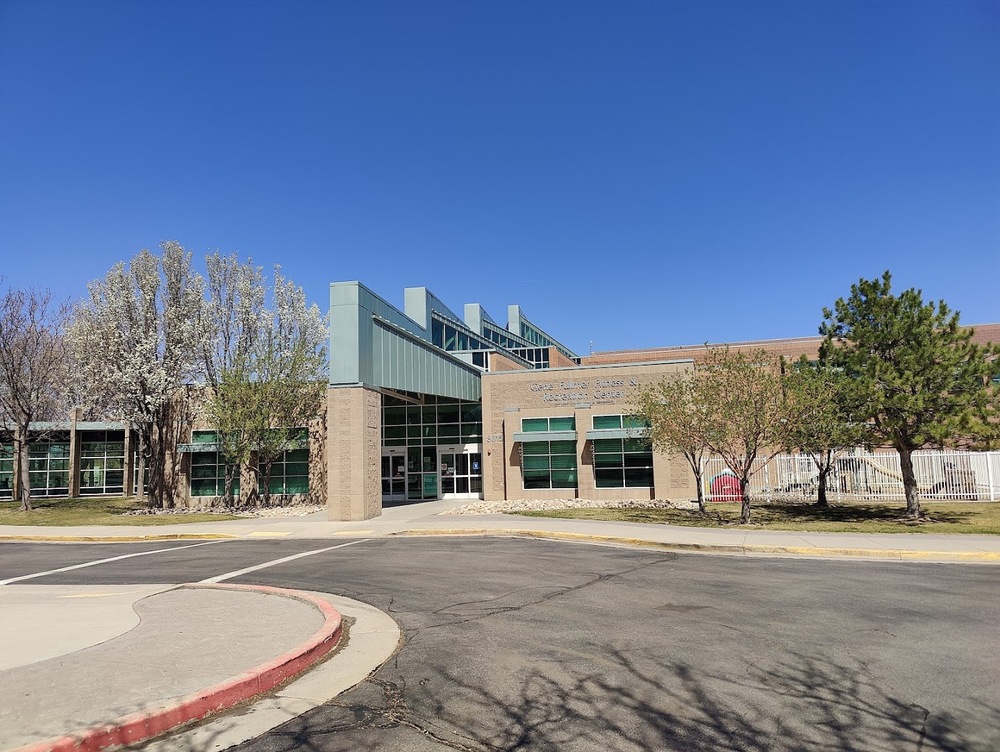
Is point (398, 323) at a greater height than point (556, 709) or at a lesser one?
greater

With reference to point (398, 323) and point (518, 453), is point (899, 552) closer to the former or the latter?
point (518, 453)

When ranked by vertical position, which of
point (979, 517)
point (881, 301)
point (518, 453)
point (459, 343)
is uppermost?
point (459, 343)

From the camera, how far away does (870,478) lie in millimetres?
26375

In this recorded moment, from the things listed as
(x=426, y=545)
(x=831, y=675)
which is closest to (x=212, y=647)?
(x=831, y=675)

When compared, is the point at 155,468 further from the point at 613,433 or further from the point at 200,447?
the point at 613,433

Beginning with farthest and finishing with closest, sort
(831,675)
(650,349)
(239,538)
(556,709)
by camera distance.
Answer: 1. (650,349)
2. (239,538)
3. (831,675)
4. (556,709)

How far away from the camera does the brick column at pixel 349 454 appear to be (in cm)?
2283

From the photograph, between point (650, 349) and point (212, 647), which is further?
point (650, 349)

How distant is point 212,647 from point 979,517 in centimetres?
2152

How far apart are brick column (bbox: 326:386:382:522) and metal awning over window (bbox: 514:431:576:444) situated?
7.76 m

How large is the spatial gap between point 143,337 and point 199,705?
91.2 ft

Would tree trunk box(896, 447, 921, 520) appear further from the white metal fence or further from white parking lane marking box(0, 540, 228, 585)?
white parking lane marking box(0, 540, 228, 585)

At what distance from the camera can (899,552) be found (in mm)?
13523

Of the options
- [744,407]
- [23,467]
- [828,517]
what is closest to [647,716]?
[744,407]
